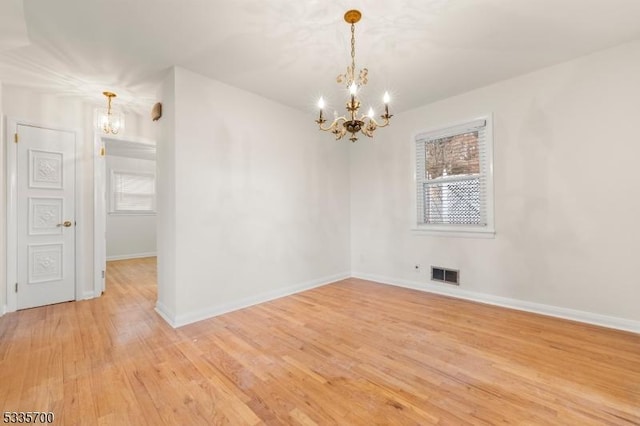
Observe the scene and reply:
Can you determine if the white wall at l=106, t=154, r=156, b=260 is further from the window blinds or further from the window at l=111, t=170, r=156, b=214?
the window blinds

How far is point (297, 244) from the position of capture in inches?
161

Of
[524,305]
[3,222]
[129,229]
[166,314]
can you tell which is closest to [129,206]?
[129,229]

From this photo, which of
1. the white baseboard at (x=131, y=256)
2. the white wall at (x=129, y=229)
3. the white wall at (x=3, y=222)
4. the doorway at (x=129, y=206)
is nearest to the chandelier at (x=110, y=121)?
the white wall at (x=3, y=222)

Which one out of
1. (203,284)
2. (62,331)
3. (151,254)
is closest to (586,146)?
(203,284)


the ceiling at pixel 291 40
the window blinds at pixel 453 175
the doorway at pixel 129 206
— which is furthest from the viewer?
the doorway at pixel 129 206

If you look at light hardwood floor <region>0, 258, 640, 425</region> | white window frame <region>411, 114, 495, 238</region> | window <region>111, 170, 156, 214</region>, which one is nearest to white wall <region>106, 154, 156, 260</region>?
window <region>111, 170, 156, 214</region>

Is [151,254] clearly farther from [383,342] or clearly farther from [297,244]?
[383,342]

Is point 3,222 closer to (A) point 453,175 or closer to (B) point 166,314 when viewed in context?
(B) point 166,314

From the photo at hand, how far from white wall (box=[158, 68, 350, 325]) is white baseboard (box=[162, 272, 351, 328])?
13mm

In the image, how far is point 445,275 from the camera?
3793 mm

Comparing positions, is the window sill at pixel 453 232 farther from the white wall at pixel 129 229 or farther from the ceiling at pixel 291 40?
the white wall at pixel 129 229

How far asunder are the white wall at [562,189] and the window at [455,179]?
4.9 inches

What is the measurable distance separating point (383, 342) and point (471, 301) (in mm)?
1739

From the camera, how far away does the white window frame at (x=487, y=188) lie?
3.42 m
